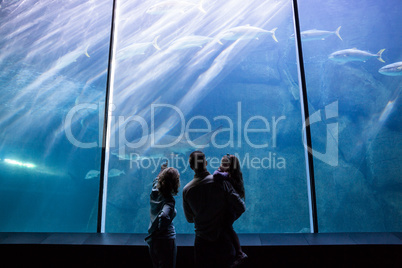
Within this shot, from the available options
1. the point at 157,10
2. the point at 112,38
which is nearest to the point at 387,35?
the point at 157,10

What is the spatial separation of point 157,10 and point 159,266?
241 inches

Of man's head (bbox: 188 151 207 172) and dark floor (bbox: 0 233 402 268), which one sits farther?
dark floor (bbox: 0 233 402 268)

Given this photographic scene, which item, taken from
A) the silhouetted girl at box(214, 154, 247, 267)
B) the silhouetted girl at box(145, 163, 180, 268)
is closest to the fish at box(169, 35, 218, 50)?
the silhouetted girl at box(214, 154, 247, 267)

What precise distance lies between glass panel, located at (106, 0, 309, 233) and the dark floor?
369 inches

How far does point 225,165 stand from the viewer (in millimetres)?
1886

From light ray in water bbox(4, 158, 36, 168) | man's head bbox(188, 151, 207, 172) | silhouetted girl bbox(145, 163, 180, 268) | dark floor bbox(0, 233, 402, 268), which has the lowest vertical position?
dark floor bbox(0, 233, 402, 268)

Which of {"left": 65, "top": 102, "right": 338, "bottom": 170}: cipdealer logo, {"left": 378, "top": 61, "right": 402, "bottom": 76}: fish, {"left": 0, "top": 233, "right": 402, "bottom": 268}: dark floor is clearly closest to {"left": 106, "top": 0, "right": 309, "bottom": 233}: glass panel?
{"left": 65, "top": 102, "right": 338, "bottom": 170}: cipdealer logo

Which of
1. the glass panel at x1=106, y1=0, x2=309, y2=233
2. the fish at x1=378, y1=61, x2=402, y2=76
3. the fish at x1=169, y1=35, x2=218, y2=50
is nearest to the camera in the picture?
the fish at x1=378, y1=61, x2=402, y2=76

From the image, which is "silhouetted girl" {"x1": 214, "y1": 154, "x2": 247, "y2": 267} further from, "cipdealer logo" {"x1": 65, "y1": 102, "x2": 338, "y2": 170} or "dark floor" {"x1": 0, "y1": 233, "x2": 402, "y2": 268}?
"cipdealer logo" {"x1": 65, "y1": 102, "x2": 338, "y2": 170}

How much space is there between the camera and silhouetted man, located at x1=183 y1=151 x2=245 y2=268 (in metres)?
1.62

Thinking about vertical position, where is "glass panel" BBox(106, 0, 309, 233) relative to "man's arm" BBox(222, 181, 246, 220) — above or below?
above

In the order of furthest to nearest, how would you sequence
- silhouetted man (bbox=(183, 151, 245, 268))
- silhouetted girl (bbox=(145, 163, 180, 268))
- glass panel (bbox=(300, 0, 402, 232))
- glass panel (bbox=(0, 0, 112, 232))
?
glass panel (bbox=(300, 0, 402, 232)) < glass panel (bbox=(0, 0, 112, 232)) < silhouetted girl (bbox=(145, 163, 180, 268)) < silhouetted man (bbox=(183, 151, 245, 268))

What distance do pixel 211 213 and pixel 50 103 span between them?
577 inches

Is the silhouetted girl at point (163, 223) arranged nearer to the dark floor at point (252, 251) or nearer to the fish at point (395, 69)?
the dark floor at point (252, 251)
